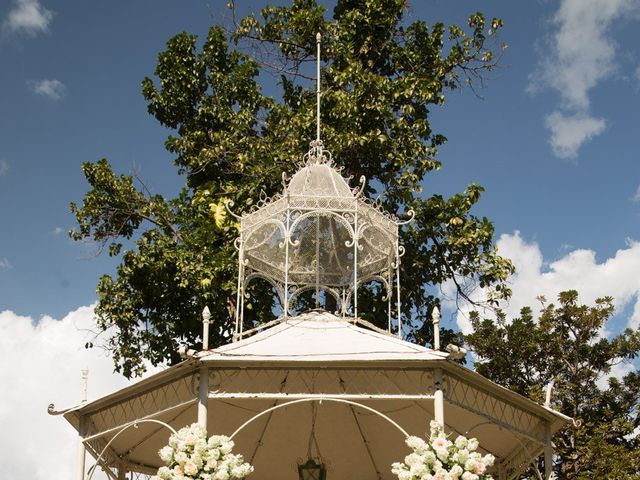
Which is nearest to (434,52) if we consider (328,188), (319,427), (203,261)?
(203,261)

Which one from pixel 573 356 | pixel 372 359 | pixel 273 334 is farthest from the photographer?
pixel 573 356

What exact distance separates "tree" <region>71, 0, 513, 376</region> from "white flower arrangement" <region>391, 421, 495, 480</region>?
1171 cm

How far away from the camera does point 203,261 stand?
23141 mm

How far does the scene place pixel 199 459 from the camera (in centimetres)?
1165

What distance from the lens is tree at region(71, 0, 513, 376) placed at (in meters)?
23.9

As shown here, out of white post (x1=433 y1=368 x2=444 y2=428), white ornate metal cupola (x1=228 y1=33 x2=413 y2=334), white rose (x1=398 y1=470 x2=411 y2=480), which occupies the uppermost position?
white ornate metal cupola (x1=228 y1=33 x2=413 y2=334)

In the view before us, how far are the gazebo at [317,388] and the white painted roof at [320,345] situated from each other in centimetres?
2

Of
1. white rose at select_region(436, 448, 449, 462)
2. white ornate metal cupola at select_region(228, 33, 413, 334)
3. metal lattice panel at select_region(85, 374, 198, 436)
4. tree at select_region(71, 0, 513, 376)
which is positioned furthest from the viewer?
tree at select_region(71, 0, 513, 376)

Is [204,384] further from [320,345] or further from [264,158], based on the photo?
[264,158]

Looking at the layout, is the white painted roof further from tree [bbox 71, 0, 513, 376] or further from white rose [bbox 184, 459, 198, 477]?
tree [bbox 71, 0, 513, 376]

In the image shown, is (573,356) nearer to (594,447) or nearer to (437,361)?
(594,447)

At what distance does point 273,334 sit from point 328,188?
3.36 meters

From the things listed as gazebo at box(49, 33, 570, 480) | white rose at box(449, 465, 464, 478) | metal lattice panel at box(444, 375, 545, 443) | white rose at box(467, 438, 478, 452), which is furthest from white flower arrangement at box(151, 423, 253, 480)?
metal lattice panel at box(444, 375, 545, 443)

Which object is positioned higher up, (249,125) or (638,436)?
(249,125)
